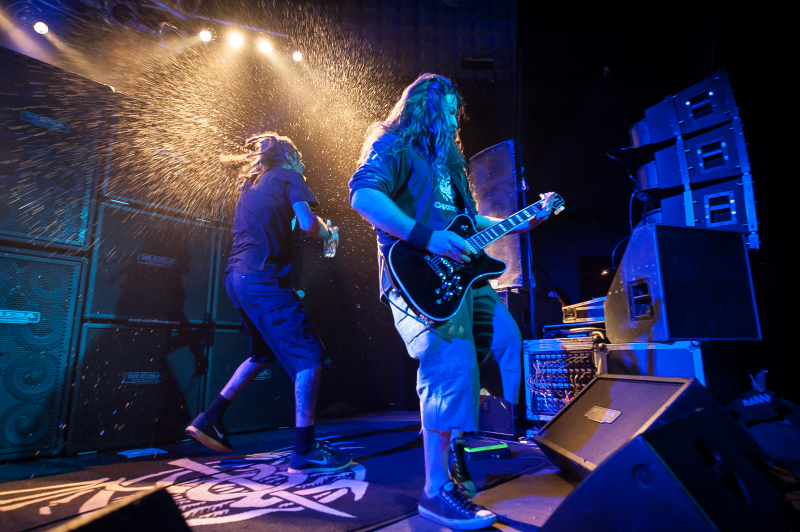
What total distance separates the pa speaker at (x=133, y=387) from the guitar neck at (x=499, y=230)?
2801mm

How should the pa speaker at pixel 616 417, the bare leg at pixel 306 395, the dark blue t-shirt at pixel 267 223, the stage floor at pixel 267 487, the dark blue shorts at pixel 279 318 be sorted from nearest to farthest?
the pa speaker at pixel 616 417, the stage floor at pixel 267 487, the bare leg at pixel 306 395, the dark blue shorts at pixel 279 318, the dark blue t-shirt at pixel 267 223

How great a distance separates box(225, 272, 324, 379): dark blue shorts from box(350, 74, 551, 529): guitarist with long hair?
93 cm

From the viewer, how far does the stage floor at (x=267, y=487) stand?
160 centimetres

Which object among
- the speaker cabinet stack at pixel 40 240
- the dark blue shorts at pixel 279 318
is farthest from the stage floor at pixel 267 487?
the dark blue shorts at pixel 279 318

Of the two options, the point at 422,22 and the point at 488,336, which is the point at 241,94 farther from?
the point at 488,336

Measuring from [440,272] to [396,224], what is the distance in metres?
0.29

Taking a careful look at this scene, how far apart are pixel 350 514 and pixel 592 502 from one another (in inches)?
39.2

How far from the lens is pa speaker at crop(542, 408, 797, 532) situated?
97 centimetres

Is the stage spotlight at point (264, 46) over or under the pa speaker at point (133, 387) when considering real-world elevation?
over

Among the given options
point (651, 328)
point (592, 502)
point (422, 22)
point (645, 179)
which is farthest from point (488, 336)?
point (422, 22)

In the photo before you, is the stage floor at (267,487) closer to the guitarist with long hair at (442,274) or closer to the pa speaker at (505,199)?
the guitarist with long hair at (442,274)

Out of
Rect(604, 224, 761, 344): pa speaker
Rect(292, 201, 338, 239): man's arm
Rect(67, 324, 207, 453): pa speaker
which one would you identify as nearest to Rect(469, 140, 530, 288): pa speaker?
Rect(604, 224, 761, 344): pa speaker

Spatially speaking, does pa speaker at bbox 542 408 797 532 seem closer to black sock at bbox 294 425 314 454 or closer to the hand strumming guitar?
the hand strumming guitar

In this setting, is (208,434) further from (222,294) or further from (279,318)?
(222,294)
